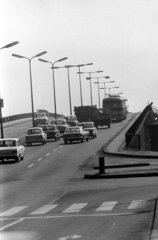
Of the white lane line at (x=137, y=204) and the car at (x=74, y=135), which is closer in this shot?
the white lane line at (x=137, y=204)

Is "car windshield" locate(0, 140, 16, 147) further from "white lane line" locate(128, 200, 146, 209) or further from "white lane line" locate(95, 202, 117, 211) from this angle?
"white lane line" locate(128, 200, 146, 209)

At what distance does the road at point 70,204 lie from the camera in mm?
15008

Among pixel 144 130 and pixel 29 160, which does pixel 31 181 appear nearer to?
pixel 29 160

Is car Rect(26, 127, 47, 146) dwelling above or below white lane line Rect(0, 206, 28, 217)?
below

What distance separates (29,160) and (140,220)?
27.6 m

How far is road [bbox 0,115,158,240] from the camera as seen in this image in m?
15.0

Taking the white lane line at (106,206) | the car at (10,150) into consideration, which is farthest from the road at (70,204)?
the car at (10,150)

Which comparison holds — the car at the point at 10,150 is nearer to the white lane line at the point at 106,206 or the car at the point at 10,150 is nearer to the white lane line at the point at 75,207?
the white lane line at the point at 75,207

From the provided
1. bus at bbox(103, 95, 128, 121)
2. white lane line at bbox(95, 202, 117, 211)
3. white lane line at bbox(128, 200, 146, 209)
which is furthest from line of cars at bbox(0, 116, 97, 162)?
bus at bbox(103, 95, 128, 121)

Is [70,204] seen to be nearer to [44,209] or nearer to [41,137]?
[44,209]

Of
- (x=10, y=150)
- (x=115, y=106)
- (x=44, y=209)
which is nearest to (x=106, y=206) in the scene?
(x=44, y=209)

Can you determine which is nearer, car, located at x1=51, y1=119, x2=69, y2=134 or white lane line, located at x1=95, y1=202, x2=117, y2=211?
white lane line, located at x1=95, y1=202, x2=117, y2=211

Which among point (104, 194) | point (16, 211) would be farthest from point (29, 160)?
point (16, 211)

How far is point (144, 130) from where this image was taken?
3054 inches
